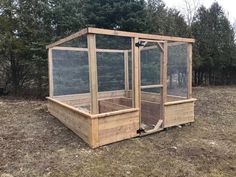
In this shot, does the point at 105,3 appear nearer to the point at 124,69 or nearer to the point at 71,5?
the point at 71,5

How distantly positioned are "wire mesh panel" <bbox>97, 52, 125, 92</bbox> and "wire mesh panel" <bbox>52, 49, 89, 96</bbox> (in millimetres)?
349

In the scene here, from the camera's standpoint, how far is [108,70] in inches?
188

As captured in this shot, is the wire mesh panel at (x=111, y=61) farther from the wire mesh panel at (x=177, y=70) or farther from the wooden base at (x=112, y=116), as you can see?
the wire mesh panel at (x=177, y=70)

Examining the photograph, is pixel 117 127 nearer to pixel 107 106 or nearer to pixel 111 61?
pixel 107 106

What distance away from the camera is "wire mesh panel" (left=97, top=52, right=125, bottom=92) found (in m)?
4.55

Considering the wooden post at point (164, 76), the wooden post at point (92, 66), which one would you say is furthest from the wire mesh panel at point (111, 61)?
the wooden post at point (164, 76)

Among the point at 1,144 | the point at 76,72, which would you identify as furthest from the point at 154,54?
the point at 1,144

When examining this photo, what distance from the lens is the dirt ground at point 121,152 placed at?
299 centimetres

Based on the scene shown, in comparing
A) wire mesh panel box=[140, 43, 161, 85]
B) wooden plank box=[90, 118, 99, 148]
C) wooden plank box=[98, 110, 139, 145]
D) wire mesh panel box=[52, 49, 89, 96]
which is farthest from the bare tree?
wooden plank box=[90, 118, 99, 148]

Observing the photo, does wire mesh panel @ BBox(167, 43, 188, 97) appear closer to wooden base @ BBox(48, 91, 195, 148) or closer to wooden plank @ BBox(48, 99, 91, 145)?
wooden base @ BBox(48, 91, 195, 148)

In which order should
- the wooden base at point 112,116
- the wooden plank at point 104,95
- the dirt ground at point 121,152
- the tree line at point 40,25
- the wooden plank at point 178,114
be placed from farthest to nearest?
the tree line at point 40,25, the wooden plank at point 104,95, the wooden plank at point 178,114, the wooden base at point 112,116, the dirt ground at point 121,152

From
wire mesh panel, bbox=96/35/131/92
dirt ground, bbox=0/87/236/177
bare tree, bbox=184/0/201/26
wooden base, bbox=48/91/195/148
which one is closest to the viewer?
dirt ground, bbox=0/87/236/177

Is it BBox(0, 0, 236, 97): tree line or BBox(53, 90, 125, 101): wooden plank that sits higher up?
BBox(0, 0, 236, 97): tree line

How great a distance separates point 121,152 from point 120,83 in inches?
84.3
